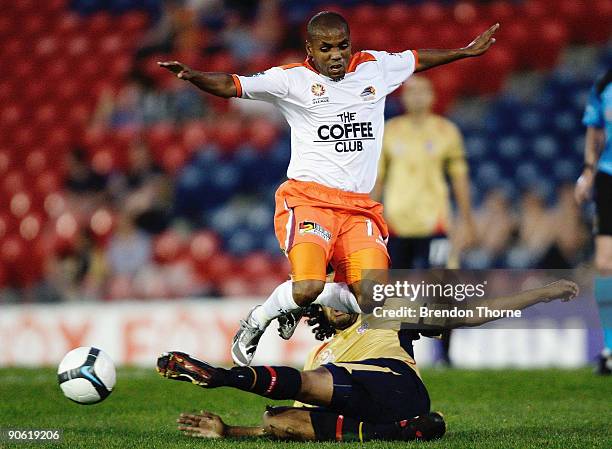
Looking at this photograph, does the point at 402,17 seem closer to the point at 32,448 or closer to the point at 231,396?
the point at 231,396

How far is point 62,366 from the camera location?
5.51 meters

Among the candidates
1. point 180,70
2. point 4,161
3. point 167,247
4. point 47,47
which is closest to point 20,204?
point 4,161

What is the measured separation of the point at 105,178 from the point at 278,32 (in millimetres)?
2955

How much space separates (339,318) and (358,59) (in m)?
1.69

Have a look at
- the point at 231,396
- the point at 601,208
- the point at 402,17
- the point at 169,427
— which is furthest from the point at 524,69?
the point at 169,427

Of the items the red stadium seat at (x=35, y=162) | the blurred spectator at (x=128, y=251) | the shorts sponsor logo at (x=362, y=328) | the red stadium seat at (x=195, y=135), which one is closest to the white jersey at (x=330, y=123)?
the shorts sponsor logo at (x=362, y=328)

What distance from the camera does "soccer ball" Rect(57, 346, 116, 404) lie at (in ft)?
17.8

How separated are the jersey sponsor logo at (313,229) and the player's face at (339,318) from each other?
1.49 feet

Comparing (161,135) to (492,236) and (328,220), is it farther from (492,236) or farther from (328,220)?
(328,220)

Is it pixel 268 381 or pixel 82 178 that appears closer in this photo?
pixel 268 381

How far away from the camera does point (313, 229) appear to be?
628 centimetres

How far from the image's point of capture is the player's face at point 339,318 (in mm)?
5844

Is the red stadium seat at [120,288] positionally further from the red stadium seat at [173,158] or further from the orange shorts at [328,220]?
the orange shorts at [328,220]

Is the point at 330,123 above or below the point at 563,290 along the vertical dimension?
above
